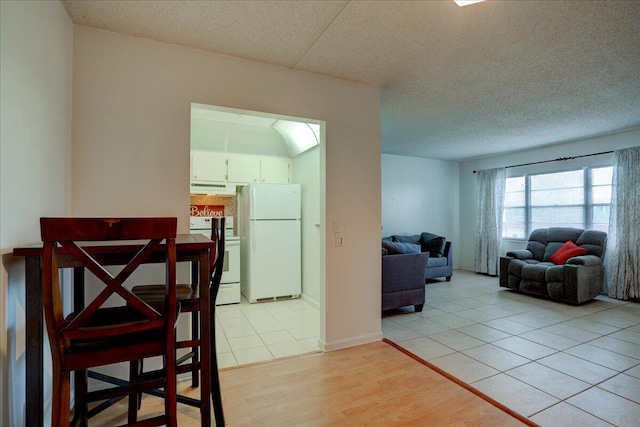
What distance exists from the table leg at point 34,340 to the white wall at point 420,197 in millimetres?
5752

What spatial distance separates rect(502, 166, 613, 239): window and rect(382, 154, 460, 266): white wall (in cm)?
121

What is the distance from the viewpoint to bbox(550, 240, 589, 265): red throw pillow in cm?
472

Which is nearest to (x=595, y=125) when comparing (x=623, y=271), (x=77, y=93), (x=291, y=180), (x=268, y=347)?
(x=623, y=271)

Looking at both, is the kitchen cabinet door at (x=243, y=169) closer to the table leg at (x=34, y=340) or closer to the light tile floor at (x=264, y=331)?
the light tile floor at (x=264, y=331)

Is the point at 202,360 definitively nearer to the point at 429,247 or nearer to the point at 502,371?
the point at 502,371

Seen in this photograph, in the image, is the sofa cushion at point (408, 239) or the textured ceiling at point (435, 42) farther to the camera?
the sofa cushion at point (408, 239)

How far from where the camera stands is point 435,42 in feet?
7.48

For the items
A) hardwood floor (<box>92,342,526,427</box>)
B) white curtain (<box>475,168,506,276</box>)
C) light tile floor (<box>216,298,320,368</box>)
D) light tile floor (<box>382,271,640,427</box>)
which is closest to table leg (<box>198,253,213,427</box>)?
hardwood floor (<box>92,342,526,427</box>)

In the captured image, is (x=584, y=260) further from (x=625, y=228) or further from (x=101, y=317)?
(x=101, y=317)

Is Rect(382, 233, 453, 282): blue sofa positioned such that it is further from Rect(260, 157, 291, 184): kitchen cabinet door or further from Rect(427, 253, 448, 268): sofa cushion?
Rect(260, 157, 291, 184): kitchen cabinet door

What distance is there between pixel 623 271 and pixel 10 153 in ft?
22.1

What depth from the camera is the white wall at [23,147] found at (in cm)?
126

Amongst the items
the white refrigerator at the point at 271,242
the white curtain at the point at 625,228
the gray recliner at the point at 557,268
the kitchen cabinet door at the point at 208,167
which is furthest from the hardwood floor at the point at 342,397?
the white curtain at the point at 625,228

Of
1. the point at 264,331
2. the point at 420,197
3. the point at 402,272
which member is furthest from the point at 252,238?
the point at 420,197
